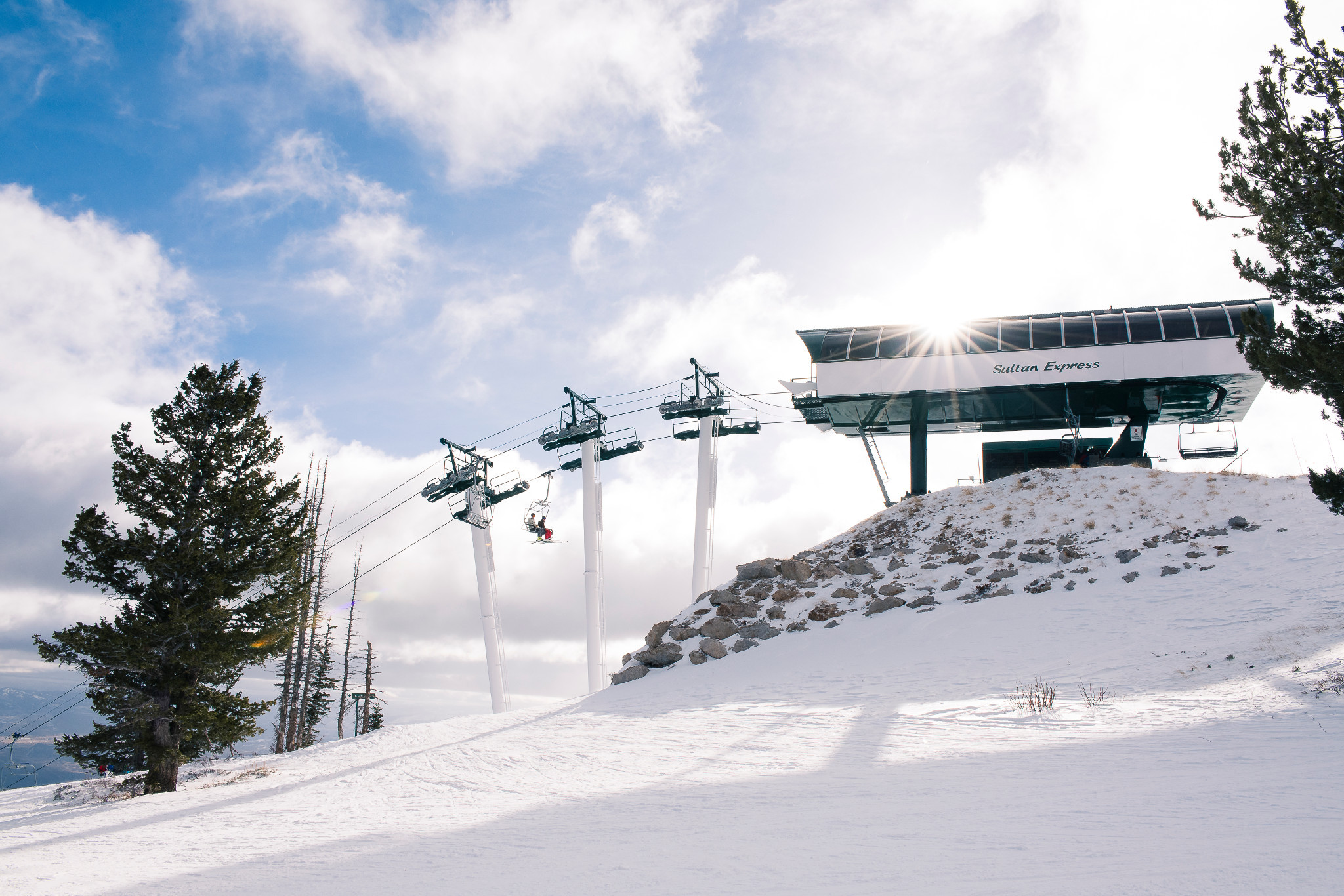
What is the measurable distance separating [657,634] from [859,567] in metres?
7.60

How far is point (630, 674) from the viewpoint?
22859 millimetres

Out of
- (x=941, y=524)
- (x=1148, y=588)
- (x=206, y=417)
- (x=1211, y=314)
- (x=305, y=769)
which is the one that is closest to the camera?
(x=305, y=769)

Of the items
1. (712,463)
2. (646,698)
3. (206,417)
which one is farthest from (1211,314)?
(206,417)

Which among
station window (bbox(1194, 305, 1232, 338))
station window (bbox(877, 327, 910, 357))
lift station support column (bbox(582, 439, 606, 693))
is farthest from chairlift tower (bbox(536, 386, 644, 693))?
station window (bbox(1194, 305, 1232, 338))

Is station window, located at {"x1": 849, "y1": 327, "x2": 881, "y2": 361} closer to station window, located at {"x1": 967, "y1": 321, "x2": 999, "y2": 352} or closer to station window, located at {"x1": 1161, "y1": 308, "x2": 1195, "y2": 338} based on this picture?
station window, located at {"x1": 967, "y1": 321, "x2": 999, "y2": 352}

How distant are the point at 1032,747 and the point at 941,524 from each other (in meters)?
20.6

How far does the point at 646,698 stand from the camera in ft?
63.5

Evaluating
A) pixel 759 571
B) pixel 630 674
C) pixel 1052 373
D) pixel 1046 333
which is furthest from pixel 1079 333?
pixel 630 674

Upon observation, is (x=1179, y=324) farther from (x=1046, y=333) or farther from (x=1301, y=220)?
(x=1301, y=220)

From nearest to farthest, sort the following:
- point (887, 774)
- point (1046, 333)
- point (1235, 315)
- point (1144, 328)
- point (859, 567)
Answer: point (887, 774) < point (859, 567) < point (1235, 315) < point (1144, 328) < point (1046, 333)

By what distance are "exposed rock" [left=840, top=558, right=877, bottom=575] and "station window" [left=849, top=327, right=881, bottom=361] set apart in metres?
13.3

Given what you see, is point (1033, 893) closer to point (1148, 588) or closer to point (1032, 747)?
point (1032, 747)

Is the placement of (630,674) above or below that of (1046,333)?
below

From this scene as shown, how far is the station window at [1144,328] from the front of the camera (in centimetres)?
3384
